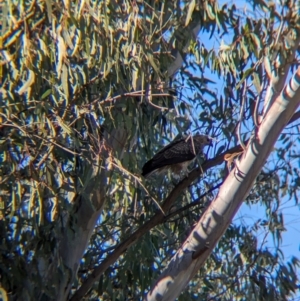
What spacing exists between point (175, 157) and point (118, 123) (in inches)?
50.3

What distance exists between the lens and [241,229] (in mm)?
5801

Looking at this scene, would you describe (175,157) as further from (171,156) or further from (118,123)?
(118,123)

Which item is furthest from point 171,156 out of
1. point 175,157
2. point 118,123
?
point 118,123

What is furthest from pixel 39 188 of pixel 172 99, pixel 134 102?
pixel 172 99

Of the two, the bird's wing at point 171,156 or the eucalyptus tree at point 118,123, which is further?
the bird's wing at point 171,156

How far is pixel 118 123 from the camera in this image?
15.1ft

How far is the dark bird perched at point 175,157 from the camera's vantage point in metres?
5.57

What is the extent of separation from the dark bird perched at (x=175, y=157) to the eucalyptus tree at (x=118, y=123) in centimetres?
17

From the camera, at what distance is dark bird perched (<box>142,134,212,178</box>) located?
5570mm

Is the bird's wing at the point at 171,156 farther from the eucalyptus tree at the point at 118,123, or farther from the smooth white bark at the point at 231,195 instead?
the smooth white bark at the point at 231,195

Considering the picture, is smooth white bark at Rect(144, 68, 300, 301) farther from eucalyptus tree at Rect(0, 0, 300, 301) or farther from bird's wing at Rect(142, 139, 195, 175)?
bird's wing at Rect(142, 139, 195, 175)

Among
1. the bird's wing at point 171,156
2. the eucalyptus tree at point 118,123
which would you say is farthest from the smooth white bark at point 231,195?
the bird's wing at point 171,156

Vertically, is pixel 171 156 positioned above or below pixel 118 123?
above

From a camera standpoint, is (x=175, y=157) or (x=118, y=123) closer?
(x=118, y=123)
